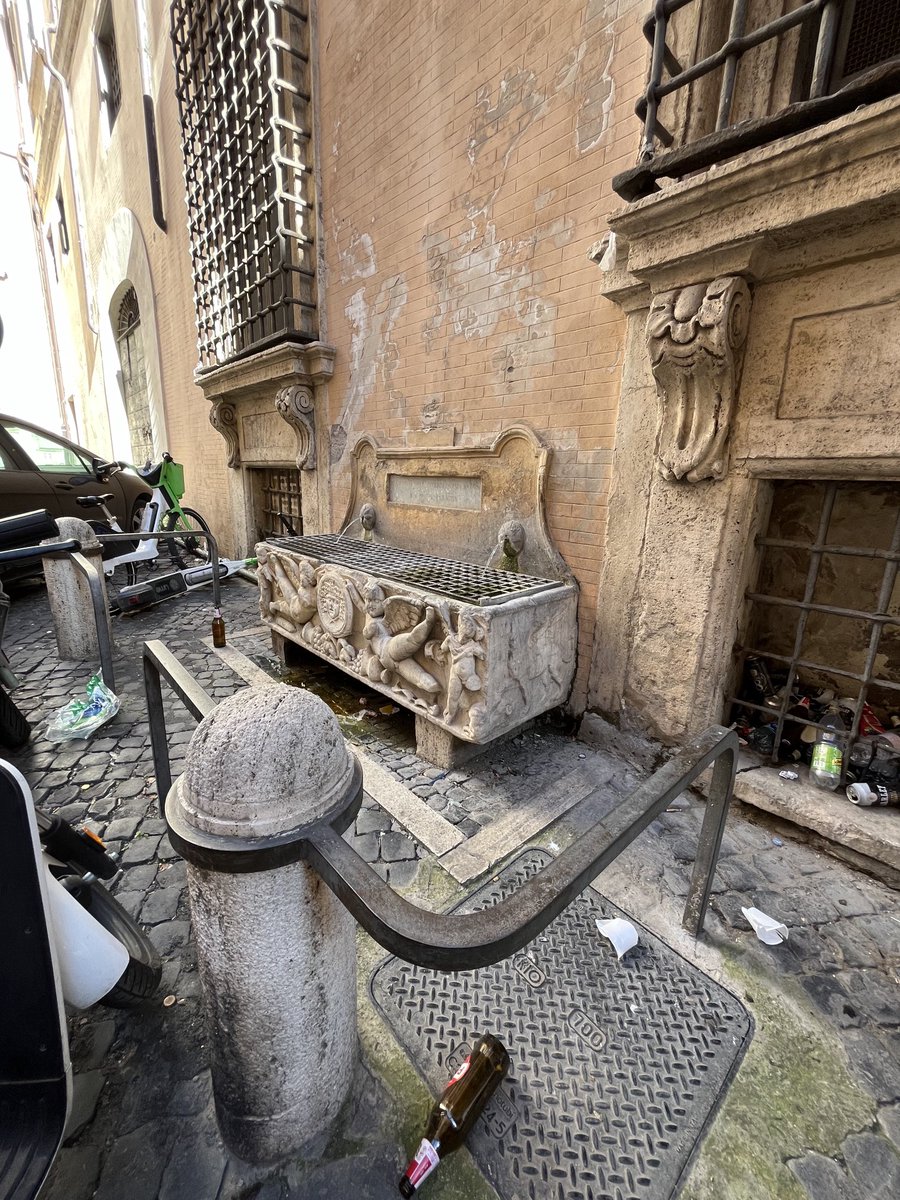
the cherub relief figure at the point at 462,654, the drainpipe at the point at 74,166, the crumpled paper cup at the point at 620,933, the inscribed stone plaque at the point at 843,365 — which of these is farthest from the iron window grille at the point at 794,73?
the drainpipe at the point at 74,166

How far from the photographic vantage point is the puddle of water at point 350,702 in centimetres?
356

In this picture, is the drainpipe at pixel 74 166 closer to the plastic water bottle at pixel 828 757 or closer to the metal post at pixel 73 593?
the metal post at pixel 73 593

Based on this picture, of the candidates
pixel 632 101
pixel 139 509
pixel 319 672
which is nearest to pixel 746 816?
pixel 319 672

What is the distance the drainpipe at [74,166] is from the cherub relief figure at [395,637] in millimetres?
17600

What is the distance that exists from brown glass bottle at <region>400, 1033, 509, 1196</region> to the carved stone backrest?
8.54 ft

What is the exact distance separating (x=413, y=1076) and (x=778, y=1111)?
107cm

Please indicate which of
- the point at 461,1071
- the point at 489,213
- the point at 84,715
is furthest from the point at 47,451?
the point at 461,1071

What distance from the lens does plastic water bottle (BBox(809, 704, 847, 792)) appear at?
2600 millimetres

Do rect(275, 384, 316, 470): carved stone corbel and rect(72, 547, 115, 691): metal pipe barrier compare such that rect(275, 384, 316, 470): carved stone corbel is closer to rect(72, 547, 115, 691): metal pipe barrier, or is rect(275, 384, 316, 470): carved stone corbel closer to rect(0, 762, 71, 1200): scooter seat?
rect(72, 547, 115, 691): metal pipe barrier

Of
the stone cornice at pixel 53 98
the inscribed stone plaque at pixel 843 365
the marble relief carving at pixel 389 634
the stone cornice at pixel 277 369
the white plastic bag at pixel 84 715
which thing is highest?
the stone cornice at pixel 53 98

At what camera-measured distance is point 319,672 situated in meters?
4.54

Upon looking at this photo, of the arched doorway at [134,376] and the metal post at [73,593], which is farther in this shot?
the arched doorway at [134,376]

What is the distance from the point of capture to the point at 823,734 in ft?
8.84

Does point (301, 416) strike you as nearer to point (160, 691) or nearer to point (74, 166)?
point (160, 691)
